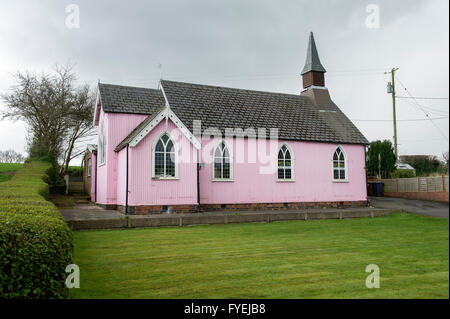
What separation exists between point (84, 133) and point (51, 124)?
17.6ft

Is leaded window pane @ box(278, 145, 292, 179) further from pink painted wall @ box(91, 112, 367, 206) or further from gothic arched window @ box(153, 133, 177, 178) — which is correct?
gothic arched window @ box(153, 133, 177, 178)

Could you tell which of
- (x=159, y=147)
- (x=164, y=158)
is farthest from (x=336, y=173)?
(x=159, y=147)

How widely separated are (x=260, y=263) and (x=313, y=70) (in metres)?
23.4

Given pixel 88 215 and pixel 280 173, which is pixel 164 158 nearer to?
pixel 88 215

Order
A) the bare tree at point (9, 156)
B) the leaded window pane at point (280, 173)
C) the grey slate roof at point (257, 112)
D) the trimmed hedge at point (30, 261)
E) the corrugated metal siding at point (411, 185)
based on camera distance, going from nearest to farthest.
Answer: the trimmed hedge at point (30, 261)
the corrugated metal siding at point (411, 185)
the grey slate roof at point (257, 112)
the leaded window pane at point (280, 173)
the bare tree at point (9, 156)

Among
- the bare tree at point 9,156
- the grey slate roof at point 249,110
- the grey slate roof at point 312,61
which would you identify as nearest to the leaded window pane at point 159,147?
the grey slate roof at point 249,110

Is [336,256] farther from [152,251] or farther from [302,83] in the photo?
[302,83]

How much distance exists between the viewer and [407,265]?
791cm

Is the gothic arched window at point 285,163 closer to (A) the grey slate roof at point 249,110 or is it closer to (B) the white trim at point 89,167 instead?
(A) the grey slate roof at point 249,110

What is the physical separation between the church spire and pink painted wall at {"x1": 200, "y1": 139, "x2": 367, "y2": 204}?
624 cm

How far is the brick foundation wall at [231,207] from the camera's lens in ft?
62.3

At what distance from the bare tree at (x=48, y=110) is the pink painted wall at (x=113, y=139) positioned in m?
16.1

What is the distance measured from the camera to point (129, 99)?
23062 millimetres
